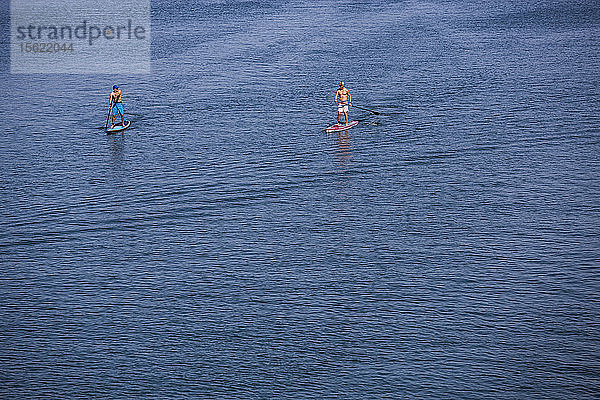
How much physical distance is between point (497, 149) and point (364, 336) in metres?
21.4

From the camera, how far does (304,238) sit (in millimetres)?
31578

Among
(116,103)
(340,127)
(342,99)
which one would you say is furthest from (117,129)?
(342,99)

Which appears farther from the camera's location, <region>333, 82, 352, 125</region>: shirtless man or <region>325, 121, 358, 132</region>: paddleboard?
<region>325, 121, 358, 132</region>: paddleboard

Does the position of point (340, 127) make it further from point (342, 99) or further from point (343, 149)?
point (343, 149)

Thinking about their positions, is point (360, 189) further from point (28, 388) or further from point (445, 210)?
point (28, 388)

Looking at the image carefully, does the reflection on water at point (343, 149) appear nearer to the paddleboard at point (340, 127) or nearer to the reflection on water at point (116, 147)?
the paddleboard at point (340, 127)

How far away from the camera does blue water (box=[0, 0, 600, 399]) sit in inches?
875

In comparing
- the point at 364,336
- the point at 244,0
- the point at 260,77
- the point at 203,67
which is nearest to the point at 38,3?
the point at 244,0

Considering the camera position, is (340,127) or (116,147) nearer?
(116,147)

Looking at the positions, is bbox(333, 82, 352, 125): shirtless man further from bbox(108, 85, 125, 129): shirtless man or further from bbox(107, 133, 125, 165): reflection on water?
bbox(108, 85, 125, 129): shirtless man

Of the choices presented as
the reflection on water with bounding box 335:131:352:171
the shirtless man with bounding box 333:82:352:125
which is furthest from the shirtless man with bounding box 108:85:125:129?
the reflection on water with bounding box 335:131:352:171

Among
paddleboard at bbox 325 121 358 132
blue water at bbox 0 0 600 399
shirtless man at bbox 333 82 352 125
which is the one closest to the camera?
blue water at bbox 0 0 600 399

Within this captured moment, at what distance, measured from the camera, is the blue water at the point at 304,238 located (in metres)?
22.2

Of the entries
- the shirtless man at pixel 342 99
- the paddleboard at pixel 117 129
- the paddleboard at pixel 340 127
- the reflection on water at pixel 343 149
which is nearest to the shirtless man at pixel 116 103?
the paddleboard at pixel 117 129
